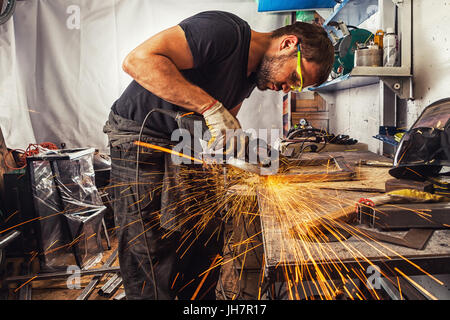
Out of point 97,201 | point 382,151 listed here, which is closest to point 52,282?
point 97,201

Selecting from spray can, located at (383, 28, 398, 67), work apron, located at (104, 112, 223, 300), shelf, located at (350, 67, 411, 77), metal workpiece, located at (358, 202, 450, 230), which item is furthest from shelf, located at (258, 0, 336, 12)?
metal workpiece, located at (358, 202, 450, 230)

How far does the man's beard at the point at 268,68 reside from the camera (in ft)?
4.80

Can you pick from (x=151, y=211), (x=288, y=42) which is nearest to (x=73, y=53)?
(x=151, y=211)

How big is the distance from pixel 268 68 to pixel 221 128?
1.67 ft

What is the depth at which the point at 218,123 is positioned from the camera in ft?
3.97

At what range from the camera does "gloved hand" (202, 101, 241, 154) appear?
47.5 inches

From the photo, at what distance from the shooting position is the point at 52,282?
101 inches

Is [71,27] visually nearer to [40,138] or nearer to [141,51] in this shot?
[40,138]

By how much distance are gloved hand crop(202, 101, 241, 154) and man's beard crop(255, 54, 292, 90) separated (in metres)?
0.44

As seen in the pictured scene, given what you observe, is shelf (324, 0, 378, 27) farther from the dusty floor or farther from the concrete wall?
the dusty floor

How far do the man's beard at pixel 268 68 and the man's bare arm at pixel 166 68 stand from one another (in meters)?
0.44

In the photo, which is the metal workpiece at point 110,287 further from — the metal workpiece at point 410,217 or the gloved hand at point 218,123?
the metal workpiece at point 410,217

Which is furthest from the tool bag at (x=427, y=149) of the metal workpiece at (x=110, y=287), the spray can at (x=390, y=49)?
the metal workpiece at (x=110, y=287)

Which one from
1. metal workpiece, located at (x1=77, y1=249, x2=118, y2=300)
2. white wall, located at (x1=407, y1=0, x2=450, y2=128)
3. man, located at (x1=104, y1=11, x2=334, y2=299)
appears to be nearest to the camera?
man, located at (x1=104, y1=11, x2=334, y2=299)
